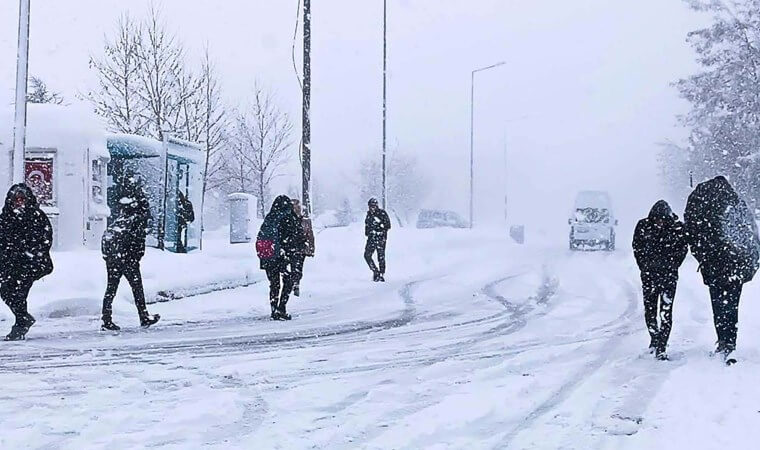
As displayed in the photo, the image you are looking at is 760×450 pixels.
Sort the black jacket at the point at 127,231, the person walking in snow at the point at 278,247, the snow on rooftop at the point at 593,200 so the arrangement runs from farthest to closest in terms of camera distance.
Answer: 1. the snow on rooftop at the point at 593,200
2. the person walking in snow at the point at 278,247
3. the black jacket at the point at 127,231

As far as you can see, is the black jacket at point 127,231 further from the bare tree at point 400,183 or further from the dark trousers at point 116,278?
the bare tree at point 400,183

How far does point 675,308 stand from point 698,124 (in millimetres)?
30084

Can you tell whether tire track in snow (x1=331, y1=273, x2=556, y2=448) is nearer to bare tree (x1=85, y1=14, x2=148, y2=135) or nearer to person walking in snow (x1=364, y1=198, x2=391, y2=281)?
person walking in snow (x1=364, y1=198, x2=391, y2=281)

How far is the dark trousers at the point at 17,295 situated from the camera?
354 inches

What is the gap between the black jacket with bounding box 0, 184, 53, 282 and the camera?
8.98 meters

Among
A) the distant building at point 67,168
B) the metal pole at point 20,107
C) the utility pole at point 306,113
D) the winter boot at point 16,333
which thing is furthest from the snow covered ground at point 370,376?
the distant building at point 67,168

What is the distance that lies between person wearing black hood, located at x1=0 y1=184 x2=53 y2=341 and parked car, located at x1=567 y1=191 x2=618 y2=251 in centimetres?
2777

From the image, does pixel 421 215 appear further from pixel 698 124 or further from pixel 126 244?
pixel 126 244

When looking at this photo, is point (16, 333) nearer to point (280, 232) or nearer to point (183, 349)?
point (183, 349)

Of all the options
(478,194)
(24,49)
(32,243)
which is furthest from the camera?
(478,194)

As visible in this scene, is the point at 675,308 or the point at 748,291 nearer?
the point at 675,308

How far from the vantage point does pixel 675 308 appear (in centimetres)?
1298

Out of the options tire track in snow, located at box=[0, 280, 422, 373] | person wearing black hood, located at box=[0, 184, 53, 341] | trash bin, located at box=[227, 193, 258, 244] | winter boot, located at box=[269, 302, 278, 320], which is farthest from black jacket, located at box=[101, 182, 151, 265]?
trash bin, located at box=[227, 193, 258, 244]

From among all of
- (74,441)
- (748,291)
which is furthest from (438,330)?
(748,291)
